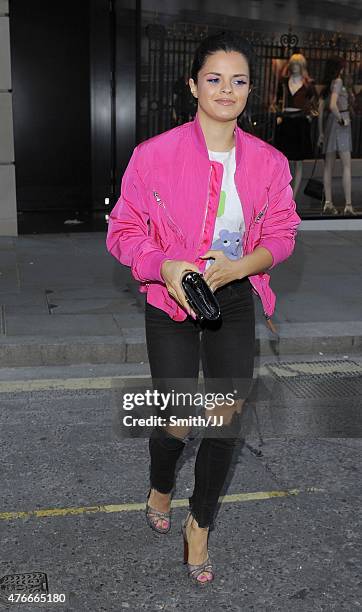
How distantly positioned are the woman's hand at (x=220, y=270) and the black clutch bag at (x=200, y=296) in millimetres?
79

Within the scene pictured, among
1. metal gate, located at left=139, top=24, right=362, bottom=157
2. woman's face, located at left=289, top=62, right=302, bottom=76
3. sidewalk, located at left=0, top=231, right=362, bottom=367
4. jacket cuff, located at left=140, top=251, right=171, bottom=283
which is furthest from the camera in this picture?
woman's face, located at left=289, top=62, right=302, bottom=76

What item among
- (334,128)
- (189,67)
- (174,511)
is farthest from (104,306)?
(334,128)

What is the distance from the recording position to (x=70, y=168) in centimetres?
1324

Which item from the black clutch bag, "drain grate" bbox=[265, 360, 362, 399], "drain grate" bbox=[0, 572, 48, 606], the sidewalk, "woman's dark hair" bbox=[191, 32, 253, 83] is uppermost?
"woman's dark hair" bbox=[191, 32, 253, 83]

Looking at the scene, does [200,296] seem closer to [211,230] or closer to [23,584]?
[211,230]

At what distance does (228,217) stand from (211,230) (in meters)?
0.09

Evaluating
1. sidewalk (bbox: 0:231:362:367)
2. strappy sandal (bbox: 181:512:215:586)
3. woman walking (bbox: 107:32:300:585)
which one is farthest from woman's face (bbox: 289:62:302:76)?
strappy sandal (bbox: 181:512:215:586)

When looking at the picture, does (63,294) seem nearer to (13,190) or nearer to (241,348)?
(13,190)

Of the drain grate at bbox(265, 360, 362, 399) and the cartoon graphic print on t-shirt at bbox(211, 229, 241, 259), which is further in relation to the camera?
the drain grate at bbox(265, 360, 362, 399)

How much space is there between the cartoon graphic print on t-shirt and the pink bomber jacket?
0.04 m

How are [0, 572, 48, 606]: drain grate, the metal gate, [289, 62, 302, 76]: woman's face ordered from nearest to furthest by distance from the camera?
[0, 572, 48, 606]: drain grate, the metal gate, [289, 62, 302, 76]: woman's face

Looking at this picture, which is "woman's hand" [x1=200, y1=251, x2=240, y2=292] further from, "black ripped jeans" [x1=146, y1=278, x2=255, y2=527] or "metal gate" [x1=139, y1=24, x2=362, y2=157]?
"metal gate" [x1=139, y1=24, x2=362, y2=157]

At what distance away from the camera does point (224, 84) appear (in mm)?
3297

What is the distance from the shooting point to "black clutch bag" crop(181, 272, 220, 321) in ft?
10.1
